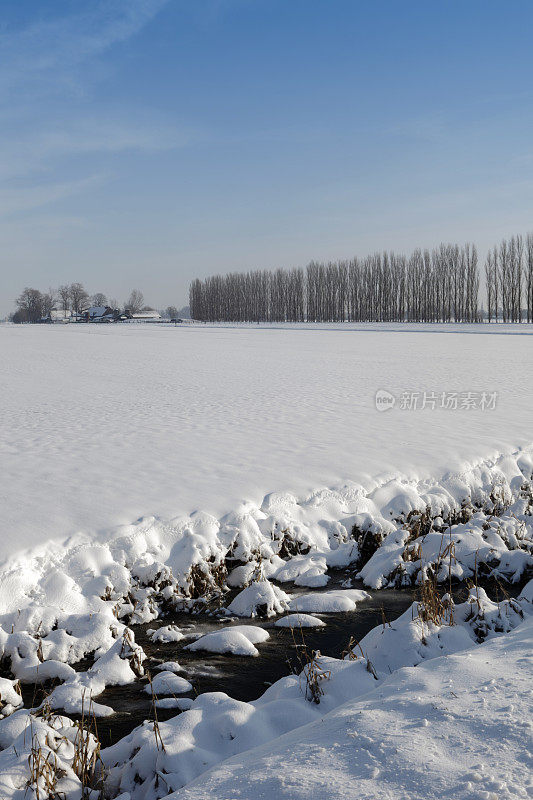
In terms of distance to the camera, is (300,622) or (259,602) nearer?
(300,622)

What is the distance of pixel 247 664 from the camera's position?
4.46 metres

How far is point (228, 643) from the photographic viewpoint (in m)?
4.61

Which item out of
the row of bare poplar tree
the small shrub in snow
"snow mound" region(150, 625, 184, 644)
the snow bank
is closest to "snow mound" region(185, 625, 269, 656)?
"snow mound" region(150, 625, 184, 644)

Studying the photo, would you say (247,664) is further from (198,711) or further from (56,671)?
(56,671)

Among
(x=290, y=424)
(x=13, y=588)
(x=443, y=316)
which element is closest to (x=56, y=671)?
(x=13, y=588)

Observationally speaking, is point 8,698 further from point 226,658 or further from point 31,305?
point 31,305

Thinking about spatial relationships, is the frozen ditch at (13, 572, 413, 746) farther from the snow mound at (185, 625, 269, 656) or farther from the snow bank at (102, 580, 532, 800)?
the snow bank at (102, 580, 532, 800)

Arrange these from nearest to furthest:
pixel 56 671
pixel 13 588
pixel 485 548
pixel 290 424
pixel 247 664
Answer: pixel 56 671 < pixel 247 664 < pixel 13 588 < pixel 485 548 < pixel 290 424

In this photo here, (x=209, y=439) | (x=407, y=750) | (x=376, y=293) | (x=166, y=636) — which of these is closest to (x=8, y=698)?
(x=166, y=636)

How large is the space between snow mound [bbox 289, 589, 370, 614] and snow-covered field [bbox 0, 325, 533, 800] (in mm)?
26

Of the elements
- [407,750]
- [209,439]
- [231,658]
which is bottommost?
[231,658]

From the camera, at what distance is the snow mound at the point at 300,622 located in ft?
16.5

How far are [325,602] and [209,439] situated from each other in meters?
4.10

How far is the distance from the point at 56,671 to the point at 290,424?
6495 millimetres
